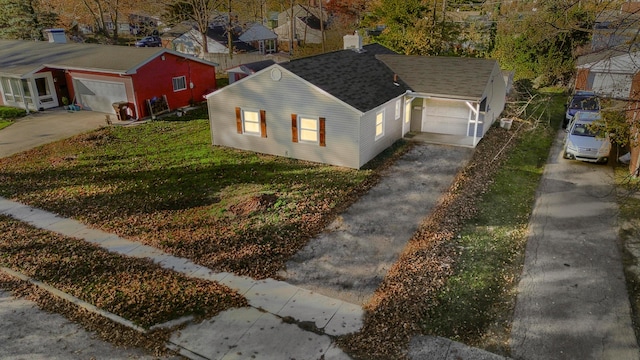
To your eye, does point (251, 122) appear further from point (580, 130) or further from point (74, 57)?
point (74, 57)

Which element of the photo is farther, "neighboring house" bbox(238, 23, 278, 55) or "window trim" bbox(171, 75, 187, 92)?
"neighboring house" bbox(238, 23, 278, 55)

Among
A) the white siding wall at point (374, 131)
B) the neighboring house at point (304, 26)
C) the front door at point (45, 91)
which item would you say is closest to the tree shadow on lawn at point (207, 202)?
the white siding wall at point (374, 131)

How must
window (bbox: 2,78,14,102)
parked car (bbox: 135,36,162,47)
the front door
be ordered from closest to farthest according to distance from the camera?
the front door, window (bbox: 2,78,14,102), parked car (bbox: 135,36,162,47)

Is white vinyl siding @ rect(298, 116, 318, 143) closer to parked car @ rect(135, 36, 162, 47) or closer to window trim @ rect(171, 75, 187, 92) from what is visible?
window trim @ rect(171, 75, 187, 92)

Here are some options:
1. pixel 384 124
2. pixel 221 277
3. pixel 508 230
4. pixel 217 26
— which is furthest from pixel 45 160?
pixel 217 26

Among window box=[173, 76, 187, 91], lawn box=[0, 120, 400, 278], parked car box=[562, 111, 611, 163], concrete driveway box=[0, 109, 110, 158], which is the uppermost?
window box=[173, 76, 187, 91]

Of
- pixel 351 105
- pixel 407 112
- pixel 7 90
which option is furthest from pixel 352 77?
pixel 7 90

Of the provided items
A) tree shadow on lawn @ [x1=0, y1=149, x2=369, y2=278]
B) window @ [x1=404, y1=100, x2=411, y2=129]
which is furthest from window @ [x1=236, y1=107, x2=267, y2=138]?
window @ [x1=404, y1=100, x2=411, y2=129]

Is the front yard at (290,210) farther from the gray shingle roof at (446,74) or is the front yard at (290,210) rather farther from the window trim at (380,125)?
the gray shingle roof at (446,74)
